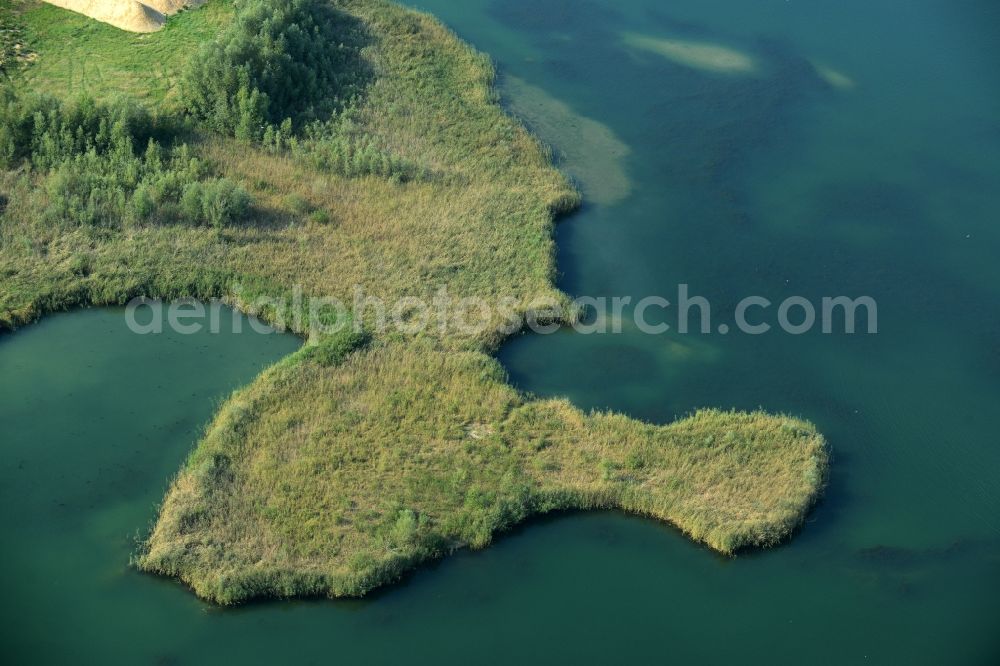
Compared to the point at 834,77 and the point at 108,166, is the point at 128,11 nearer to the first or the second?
the point at 108,166

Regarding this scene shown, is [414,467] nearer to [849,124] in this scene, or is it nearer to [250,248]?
[250,248]

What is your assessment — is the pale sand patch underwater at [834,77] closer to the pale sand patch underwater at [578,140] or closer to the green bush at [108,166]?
the pale sand patch underwater at [578,140]

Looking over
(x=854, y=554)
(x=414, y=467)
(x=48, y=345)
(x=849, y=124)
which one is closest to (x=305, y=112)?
(x=48, y=345)

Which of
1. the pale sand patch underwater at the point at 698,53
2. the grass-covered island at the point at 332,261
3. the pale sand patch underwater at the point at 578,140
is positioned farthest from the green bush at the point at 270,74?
the pale sand patch underwater at the point at 698,53

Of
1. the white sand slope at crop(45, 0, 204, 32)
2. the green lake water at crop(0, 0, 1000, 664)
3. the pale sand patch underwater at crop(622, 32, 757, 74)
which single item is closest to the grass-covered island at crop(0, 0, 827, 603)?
the white sand slope at crop(45, 0, 204, 32)

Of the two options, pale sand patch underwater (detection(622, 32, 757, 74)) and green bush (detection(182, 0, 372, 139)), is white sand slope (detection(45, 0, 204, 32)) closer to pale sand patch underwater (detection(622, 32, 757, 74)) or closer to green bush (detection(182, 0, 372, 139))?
green bush (detection(182, 0, 372, 139))

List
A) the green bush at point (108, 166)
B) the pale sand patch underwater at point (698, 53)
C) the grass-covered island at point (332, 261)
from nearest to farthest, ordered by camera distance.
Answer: the grass-covered island at point (332, 261), the green bush at point (108, 166), the pale sand patch underwater at point (698, 53)
